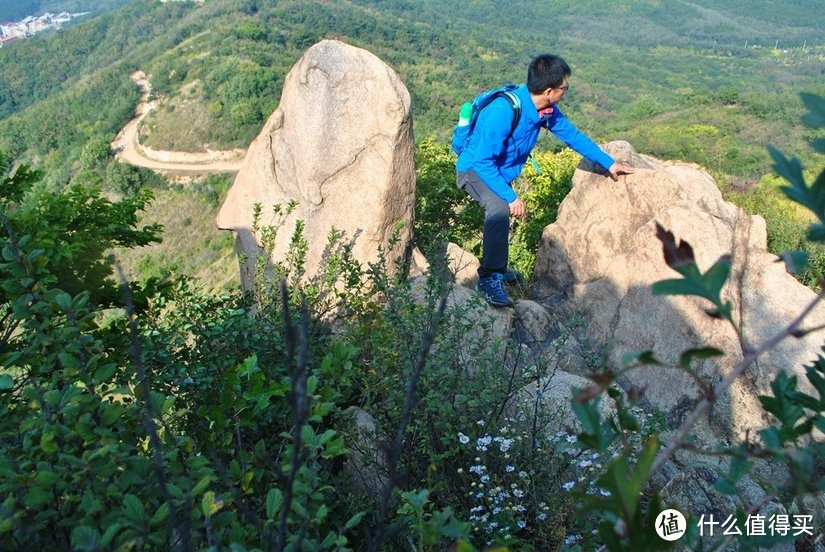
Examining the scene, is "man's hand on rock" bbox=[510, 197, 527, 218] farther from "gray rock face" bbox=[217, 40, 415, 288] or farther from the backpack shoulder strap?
"gray rock face" bbox=[217, 40, 415, 288]

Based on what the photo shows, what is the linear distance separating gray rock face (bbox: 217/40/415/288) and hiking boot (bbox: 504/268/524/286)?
982mm

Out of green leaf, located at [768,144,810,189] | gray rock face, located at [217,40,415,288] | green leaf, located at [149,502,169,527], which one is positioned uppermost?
green leaf, located at [768,144,810,189]

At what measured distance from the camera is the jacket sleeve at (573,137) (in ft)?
16.7

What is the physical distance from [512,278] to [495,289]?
762 mm

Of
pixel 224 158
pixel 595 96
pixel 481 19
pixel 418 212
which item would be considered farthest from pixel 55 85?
pixel 418 212

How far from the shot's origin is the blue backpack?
4.61 metres

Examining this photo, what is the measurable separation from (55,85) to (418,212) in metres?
83.2

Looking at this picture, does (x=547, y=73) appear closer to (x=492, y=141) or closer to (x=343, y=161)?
(x=492, y=141)

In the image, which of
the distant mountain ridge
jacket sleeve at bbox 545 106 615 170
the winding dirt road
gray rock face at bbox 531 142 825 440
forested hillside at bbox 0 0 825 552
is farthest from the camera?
the distant mountain ridge

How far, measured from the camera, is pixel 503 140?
4656 millimetres

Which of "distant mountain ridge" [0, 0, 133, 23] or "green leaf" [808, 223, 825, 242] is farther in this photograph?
"distant mountain ridge" [0, 0, 133, 23]

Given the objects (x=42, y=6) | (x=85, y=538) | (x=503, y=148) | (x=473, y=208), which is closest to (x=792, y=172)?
(x=85, y=538)

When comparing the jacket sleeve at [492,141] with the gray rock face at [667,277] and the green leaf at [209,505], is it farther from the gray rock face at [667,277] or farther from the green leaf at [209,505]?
the green leaf at [209,505]

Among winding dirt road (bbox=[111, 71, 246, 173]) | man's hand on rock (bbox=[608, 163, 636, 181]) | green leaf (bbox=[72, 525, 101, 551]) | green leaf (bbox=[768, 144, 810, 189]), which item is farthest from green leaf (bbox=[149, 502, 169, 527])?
winding dirt road (bbox=[111, 71, 246, 173])
